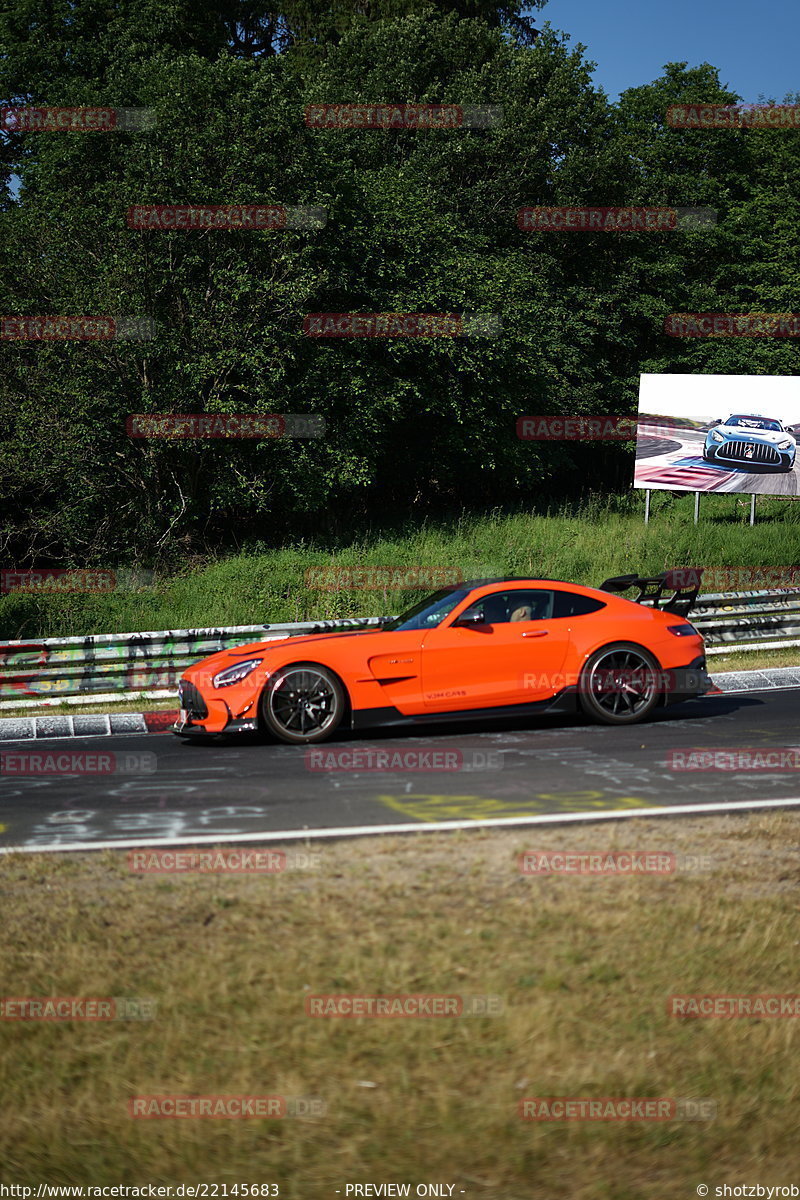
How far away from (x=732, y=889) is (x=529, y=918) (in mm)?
1061

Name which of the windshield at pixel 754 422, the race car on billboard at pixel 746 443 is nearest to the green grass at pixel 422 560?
the race car on billboard at pixel 746 443

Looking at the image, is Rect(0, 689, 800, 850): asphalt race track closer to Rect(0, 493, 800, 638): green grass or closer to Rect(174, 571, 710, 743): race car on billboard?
Rect(174, 571, 710, 743): race car on billboard

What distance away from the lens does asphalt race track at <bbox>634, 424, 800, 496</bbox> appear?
25234 millimetres

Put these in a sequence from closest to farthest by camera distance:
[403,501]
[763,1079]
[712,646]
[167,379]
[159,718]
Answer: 1. [763,1079]
2. [159,718]
3. [712,646]
4. [167,379]
5. [403,501]

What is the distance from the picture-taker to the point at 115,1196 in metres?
3.02

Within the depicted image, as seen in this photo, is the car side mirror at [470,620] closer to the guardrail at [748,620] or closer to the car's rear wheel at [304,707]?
the car's rear wheel at [304,707]

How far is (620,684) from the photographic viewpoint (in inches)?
415

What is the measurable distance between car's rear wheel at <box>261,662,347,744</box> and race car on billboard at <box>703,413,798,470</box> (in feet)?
56.9

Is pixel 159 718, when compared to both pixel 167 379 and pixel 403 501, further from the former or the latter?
pixel 403 501

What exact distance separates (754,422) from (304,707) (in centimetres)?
1818

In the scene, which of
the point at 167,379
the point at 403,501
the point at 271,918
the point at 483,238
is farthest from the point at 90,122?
the point at 271,918

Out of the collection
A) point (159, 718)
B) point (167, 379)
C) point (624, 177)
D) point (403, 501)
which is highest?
point (624, 177)

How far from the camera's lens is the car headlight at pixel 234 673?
10062 millimetres

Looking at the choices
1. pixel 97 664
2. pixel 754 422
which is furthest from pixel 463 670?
pixel 754 422
